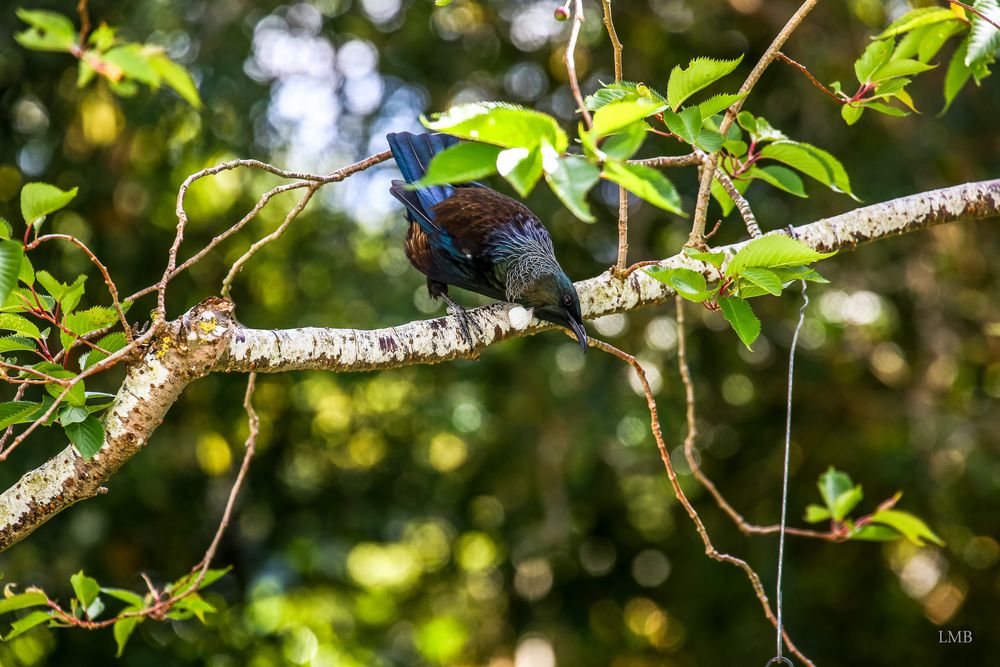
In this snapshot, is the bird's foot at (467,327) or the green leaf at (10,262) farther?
the bird's foot at (467,327)

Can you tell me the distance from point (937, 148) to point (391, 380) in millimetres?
3977

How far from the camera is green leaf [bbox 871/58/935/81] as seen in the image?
2.31 metres

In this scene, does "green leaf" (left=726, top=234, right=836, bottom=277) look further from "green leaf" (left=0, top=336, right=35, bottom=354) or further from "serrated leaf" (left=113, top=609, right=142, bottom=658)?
"serrated leaf" (left=113, top=609, right=142, bottom=658)

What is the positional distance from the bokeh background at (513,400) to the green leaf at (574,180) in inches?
154

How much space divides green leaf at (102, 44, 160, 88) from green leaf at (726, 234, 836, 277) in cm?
117

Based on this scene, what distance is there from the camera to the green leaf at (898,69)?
2.31 m

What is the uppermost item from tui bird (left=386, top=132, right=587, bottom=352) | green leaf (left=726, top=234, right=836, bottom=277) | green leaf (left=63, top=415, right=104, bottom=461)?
green leaf (left=726, top=234, right=836, bottom=277)

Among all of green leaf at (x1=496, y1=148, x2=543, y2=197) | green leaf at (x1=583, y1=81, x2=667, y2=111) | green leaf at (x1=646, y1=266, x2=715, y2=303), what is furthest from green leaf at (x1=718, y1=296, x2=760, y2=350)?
green leaf at (x1=496, y1=148, x2=543, y2=197)

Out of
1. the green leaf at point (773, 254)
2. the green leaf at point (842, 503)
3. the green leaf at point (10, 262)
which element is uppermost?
the green leaf at point (10, 262)

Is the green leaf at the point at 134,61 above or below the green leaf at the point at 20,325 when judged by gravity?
above

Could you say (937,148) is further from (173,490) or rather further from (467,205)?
(173,490)

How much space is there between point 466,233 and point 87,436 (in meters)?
1.82

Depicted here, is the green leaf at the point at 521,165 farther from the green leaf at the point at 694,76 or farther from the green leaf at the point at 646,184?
the green leaf at the point at 694,76

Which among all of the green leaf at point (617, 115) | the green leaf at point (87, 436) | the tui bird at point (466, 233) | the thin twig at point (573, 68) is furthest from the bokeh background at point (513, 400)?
the green leaf at point (617, 115)
